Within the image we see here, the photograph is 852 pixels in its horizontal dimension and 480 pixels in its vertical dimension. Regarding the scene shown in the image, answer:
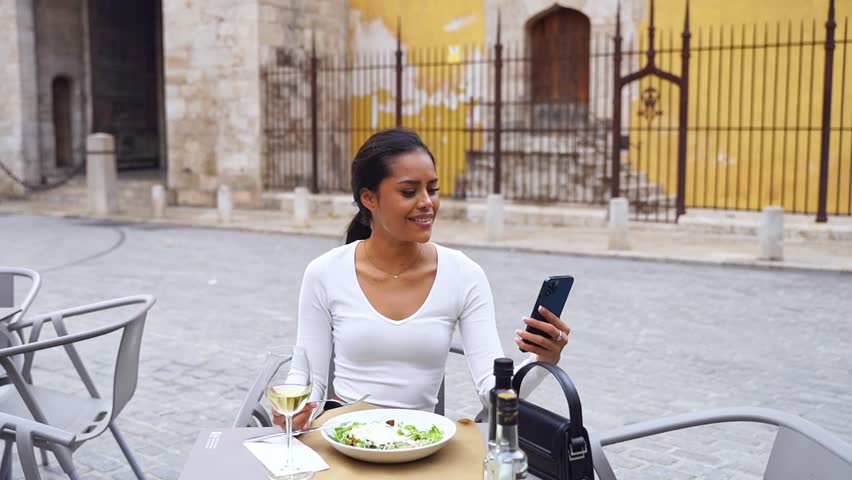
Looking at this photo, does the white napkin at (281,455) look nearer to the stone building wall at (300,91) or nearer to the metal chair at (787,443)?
the metal chair at (787,443)

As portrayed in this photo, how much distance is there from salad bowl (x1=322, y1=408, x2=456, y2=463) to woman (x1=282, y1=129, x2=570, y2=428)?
37 centimetres

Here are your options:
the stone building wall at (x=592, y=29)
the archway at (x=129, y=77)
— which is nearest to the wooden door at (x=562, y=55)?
the stone building wall at (x=592, y=29)

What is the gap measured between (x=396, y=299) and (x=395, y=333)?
0.10m

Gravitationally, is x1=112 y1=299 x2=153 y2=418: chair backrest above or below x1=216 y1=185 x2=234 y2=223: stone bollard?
above

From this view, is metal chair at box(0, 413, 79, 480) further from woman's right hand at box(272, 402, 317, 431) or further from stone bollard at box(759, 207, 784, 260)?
stone bollard at box(759, 207, 784, 260)

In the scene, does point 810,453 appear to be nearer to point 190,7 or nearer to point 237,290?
point 237,290

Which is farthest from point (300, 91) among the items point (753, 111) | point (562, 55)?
point (753, 111)

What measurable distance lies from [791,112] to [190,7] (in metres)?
11.0

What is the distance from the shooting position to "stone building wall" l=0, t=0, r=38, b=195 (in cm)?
1995

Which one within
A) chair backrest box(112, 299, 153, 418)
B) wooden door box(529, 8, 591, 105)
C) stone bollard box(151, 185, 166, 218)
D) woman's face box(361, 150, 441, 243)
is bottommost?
stone bollard box(151, 185, 166, 218)

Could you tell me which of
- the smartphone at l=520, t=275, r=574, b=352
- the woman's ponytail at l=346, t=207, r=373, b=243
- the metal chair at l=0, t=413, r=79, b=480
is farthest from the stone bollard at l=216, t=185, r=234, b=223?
the smartphone at l=520, t=275, r=574, b=352

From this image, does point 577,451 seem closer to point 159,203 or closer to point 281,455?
point 281,455

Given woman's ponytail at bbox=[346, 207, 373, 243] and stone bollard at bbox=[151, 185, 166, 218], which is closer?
woman's ponytail at bbox=[346, 207, 373, 243]

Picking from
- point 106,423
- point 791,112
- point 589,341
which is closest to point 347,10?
point 791,112
